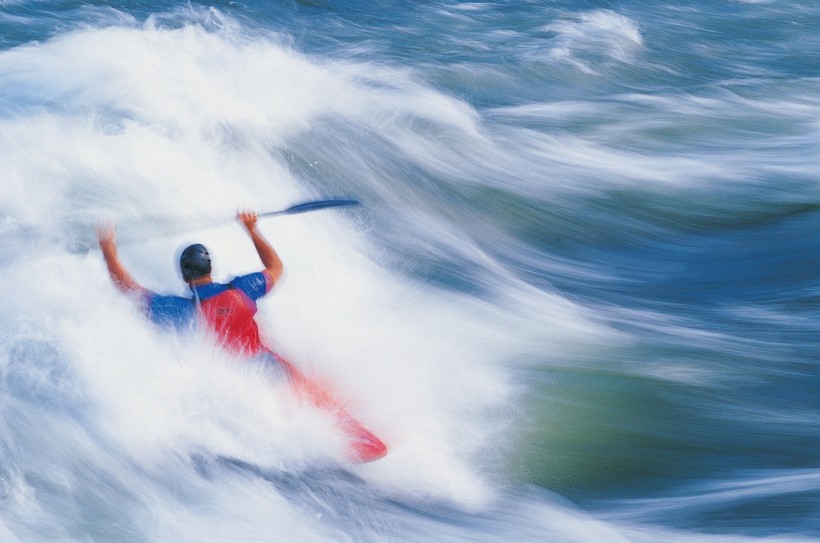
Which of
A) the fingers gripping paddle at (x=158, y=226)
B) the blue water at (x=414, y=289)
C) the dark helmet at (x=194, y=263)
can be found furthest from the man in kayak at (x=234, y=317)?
the fingers gripping paddle at (x=158, y=226)

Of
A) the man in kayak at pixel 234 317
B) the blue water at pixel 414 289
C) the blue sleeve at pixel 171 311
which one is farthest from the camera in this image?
the blue sleeve at pixel 171 311

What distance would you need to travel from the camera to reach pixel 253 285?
17.2ft

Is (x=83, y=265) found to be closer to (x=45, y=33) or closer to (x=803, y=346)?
(x=803, y=346)

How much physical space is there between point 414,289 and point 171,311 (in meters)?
2.28

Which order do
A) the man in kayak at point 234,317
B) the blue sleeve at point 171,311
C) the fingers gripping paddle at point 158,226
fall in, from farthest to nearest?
the fingers gripping paddle at point 158,226
the blue sleeve at point 171,311
the man in kayak at point 234,317

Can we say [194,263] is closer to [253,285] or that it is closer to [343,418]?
[253,285]

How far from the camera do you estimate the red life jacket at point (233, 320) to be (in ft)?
16.5

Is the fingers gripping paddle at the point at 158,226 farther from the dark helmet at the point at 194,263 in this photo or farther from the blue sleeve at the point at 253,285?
the dark helmet at the point at 194,263

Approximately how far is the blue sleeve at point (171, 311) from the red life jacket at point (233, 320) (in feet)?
0.26

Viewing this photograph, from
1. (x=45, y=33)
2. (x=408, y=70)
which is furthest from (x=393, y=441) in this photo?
(x=45, y=33)

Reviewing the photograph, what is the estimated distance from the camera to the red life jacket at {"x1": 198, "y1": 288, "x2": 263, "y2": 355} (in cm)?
504

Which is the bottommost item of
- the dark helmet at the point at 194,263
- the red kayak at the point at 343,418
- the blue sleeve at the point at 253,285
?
the red kayak at the point at 343,418

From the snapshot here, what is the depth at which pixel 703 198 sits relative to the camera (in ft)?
28.3

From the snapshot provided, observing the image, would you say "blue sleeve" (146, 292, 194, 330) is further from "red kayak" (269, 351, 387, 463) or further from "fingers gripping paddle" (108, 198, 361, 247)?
"fingers gripping paddle" (108, 198, 361, 247)
